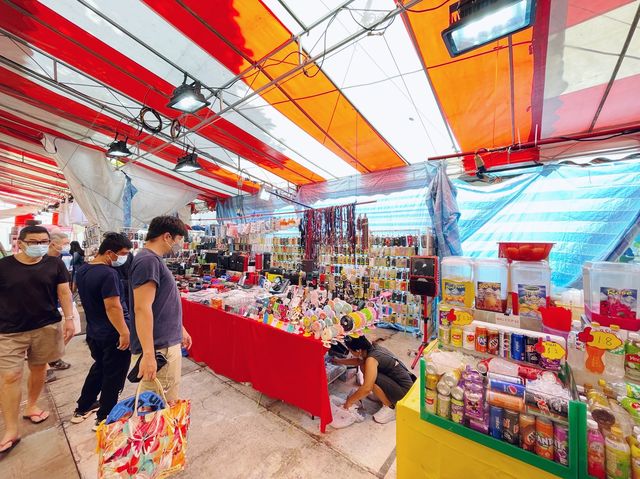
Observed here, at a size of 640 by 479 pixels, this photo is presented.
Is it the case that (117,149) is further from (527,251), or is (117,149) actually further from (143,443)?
(527,251)

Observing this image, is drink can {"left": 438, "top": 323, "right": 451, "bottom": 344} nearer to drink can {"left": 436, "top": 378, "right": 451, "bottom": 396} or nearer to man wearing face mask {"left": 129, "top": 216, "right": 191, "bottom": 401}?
drink can {"left": 436, "top": 378, "right": 451, "bottom": 396}

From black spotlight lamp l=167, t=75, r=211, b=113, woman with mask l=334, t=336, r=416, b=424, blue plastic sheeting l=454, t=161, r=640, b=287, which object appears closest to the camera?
woman with mask l=334, t=336, r=416, b=424

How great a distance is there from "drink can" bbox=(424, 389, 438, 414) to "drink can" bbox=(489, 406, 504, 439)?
241 millimetres

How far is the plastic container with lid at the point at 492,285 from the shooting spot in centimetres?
148

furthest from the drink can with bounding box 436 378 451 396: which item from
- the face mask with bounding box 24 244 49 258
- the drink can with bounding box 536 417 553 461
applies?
the face mask with bounding box 24 244 49 258

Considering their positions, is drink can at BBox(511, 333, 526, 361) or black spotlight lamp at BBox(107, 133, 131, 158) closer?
drink can at BBox(511, 333, 526, 361)

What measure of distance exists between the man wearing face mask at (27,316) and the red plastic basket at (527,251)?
3.52 meters

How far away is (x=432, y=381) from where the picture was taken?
4.35ft

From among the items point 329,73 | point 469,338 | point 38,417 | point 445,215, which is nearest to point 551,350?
point 469,338

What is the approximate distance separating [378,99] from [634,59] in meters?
2.22

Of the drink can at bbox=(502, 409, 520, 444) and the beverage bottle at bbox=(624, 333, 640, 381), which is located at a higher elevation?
the beverage bottle at bbox=(624, 333, 640, 381)

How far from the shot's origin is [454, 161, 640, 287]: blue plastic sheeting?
3227mm

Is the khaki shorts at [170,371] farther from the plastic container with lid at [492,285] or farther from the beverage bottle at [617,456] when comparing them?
the beverage bottle at [617,456]

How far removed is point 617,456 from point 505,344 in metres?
0.47
